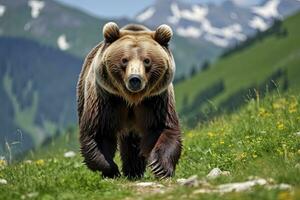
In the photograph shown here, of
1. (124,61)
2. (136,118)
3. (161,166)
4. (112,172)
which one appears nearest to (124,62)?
(124,61)

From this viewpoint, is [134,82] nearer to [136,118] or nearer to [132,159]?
[136,118]

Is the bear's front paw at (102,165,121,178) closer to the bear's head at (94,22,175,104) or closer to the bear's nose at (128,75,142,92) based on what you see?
the bear's head at (94,22,175,104)

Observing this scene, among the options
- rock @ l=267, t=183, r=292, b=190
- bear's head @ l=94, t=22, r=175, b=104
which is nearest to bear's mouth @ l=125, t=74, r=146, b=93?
bear's head @ l=94, t=22, r=175, b=104

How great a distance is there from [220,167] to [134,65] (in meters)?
2.55

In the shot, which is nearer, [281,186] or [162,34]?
[281,186]

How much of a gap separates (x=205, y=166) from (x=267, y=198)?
516 centimetres

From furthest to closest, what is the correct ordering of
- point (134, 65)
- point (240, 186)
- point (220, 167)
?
point (220, 167) → point (134, 65) → point (240, 186)

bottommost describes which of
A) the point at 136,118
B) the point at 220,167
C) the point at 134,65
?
the point at 220,167

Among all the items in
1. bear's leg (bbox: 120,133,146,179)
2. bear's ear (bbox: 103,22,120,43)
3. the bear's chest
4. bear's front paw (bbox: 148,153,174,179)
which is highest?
bear's ear (bbox: 103,22,120,43)

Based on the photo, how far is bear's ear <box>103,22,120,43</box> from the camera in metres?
9.91

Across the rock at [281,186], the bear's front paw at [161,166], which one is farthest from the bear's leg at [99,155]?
the rock at [281,186]

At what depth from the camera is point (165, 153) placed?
9984 mm

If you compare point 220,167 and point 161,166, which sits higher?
point 161,166

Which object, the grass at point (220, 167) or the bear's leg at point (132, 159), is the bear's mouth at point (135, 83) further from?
the bear's leg at point (132, 159)
